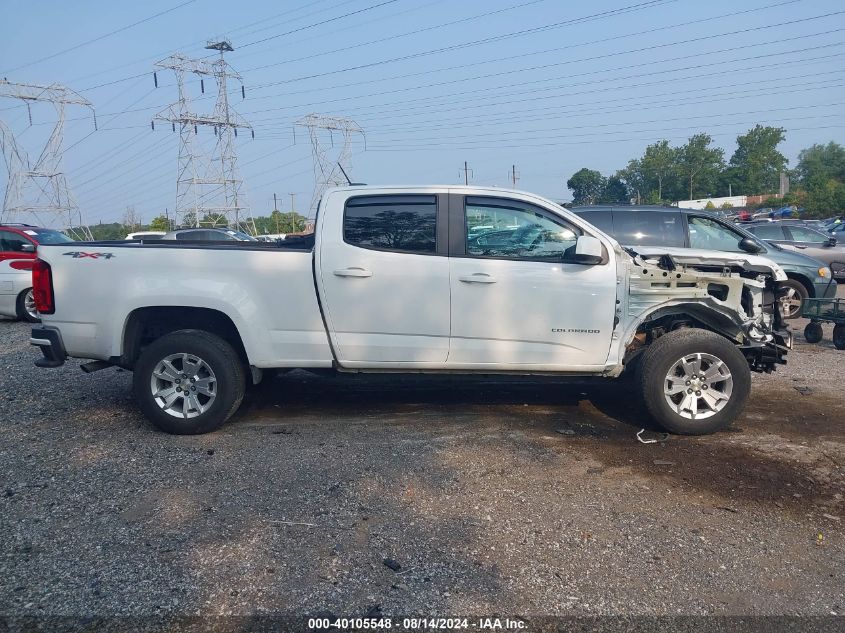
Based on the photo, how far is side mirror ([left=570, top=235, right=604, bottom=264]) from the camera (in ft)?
16.9

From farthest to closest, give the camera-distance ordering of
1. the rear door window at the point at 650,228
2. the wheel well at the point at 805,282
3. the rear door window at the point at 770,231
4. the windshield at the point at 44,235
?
the rear door window at the point at 770,231
the windshield at the point at 44,235
the wheel well at the point at 805,282
the rear door window at the point at 650,228

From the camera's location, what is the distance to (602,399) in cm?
647

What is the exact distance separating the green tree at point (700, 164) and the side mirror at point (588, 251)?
74524 mm

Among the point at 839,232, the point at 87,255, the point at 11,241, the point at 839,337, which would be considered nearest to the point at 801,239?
the point at 839,232

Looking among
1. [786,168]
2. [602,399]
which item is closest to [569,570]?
[602,399]

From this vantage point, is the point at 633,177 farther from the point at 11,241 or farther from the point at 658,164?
the point at 11,241

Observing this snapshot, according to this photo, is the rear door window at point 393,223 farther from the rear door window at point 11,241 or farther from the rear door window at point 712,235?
the rear door window at point 11,241

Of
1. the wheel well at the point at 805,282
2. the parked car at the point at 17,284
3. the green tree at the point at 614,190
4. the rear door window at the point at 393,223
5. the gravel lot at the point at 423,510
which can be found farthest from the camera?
the green tree at the point at 614,190

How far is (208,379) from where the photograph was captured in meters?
5.41

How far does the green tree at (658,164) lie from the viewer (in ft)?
229

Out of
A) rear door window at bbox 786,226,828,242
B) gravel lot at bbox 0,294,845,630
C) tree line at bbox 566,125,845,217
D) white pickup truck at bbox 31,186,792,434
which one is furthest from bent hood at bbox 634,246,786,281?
tree line at bbox 566,125,845,217

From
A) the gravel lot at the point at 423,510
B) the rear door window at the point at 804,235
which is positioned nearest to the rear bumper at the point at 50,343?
the gravel lot at the point at 423,510

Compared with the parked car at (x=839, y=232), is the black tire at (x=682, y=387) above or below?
below

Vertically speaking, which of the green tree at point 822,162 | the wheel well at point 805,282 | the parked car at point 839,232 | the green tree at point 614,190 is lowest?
the wheel well at point 805,282
